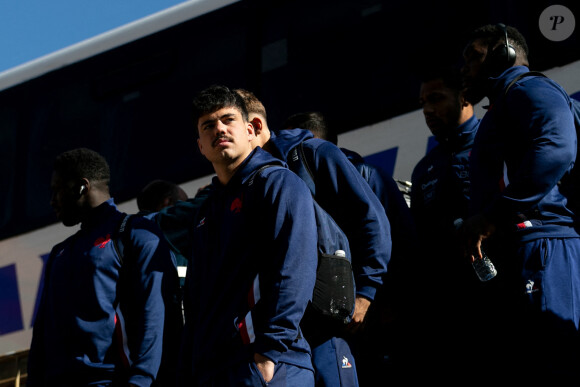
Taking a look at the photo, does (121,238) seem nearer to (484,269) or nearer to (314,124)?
(314,124)

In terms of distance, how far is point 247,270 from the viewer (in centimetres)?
277

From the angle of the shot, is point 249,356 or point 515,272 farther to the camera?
point 515,272

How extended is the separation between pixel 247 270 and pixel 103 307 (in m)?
0.93

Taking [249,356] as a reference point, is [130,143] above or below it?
below

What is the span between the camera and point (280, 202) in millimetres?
2777

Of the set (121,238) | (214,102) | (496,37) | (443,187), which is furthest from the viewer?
(443,187)

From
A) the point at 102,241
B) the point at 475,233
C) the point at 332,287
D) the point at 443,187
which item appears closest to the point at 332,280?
the point at 332,287

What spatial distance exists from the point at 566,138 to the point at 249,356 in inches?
52.9

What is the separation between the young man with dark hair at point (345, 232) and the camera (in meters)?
2.94

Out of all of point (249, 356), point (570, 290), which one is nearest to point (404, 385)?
point (570, 290)

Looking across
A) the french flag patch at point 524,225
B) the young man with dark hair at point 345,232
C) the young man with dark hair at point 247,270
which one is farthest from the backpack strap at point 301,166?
the french flag patch at point 524,225

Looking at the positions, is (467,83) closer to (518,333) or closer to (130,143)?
(518,333)

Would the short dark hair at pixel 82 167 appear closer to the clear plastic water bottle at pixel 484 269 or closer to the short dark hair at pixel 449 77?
the short dark hair at pixel 449 77

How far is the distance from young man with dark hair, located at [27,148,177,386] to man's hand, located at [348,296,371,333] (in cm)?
81
